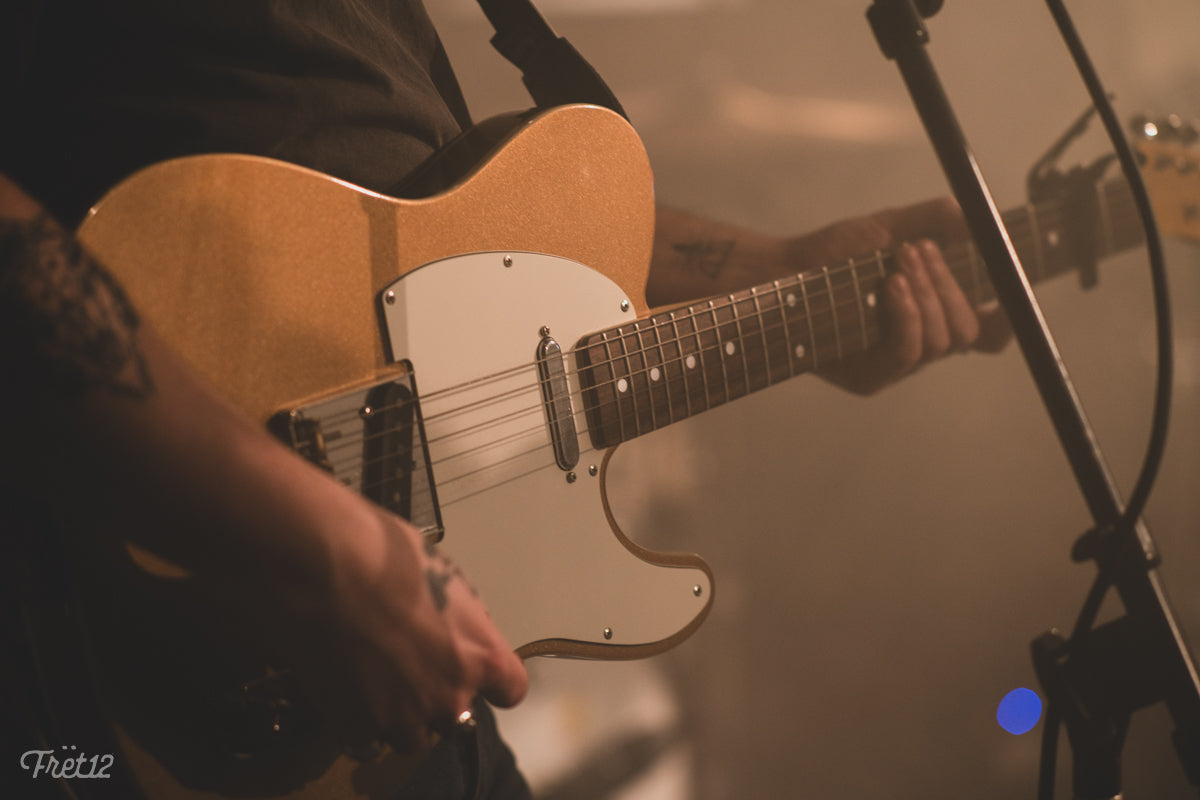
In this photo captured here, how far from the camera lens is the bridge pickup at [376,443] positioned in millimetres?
541

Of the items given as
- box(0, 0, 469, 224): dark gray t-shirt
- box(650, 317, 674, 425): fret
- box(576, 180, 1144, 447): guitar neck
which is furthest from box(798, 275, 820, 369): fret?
box(0, 0, 469, 224): dark gray t-shirt

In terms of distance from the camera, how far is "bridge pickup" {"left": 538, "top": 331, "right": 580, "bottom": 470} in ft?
2.26

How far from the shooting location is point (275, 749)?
0.54 metres

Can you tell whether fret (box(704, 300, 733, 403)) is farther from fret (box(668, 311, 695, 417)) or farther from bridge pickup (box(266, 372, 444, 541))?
bridge pickup (box(266, 372, 444, 541))

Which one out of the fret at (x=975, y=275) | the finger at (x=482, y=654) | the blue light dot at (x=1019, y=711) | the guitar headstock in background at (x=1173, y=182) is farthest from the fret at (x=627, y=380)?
the blue light dot at (x=1019, y=711)

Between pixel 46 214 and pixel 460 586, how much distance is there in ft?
0.96

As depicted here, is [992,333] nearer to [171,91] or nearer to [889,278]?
[889,278]

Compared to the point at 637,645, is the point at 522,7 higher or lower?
higher

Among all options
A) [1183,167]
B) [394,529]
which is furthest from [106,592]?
[1183,167]

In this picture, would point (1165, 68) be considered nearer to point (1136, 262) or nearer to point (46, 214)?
point (1136, 262)

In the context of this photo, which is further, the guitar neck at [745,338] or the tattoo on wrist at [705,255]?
the tattoo on wrist at [705,255]

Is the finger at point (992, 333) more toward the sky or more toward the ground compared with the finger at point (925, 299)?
more toward the ground

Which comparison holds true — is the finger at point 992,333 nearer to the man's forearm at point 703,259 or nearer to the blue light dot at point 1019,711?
the man's forearm at point 703,259

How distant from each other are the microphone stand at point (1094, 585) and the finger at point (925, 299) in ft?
1.19
